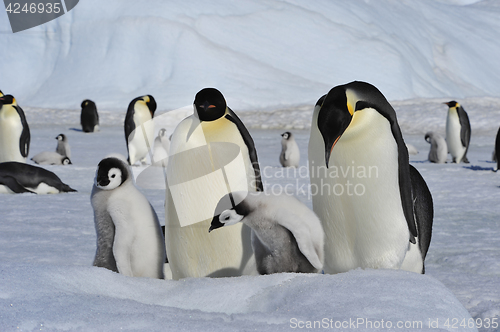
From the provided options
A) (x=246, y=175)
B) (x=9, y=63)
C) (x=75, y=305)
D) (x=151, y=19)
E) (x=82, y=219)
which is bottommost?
(x=82, y=219)

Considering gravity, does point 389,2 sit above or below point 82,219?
above

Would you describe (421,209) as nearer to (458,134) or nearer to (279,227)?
(279,227)

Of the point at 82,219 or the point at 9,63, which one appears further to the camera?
the point at 9,63

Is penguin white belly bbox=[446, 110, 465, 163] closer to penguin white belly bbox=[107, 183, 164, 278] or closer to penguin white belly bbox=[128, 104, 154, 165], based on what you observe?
penguin white belly bbox=[128, 104, 154, 165]

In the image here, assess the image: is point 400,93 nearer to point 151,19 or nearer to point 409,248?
point 151,19

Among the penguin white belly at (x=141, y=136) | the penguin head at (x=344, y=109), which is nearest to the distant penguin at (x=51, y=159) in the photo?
the penguin white belly at (x=141, y=136)

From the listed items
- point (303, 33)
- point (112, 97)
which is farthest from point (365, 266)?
point (303, 33)

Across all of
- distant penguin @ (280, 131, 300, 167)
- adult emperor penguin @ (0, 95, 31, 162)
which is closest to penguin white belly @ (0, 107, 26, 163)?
adult emperor penguin @ (0, 95, 31, 162)

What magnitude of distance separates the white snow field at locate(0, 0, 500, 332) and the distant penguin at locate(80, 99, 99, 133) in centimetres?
62

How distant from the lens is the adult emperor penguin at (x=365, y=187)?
216cm

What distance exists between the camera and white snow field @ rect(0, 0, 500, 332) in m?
1.40

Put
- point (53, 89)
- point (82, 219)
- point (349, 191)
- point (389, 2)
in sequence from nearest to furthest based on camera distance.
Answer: point (349, 191) < point (82, 219) < point (53, 89) < point (389, 2)

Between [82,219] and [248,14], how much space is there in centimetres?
2653

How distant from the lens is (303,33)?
1141 inches
